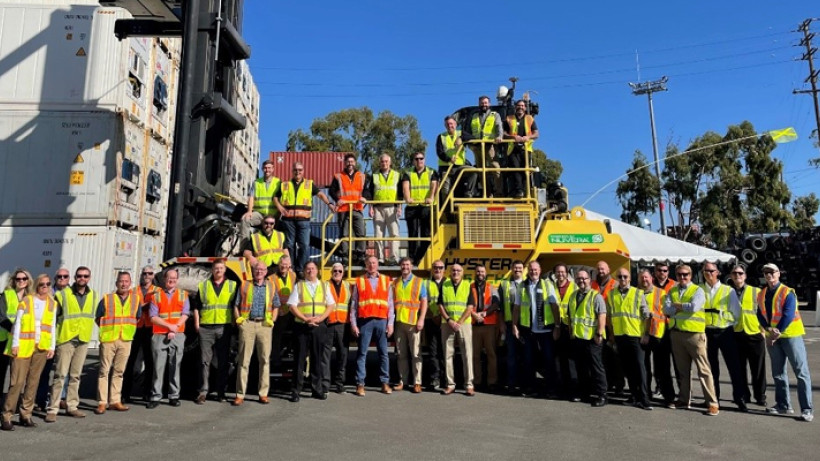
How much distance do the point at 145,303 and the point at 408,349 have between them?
11.0 feet

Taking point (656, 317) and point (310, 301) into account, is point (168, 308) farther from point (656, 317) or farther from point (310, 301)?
point (656, 317)

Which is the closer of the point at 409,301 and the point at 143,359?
the point at 143,359

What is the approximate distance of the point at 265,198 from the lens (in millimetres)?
7738

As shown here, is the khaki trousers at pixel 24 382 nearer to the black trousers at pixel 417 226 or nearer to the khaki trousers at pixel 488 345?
the black trousers at pixel 417 226

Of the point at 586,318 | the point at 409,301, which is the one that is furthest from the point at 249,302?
the point at 586,318

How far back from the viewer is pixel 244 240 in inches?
295

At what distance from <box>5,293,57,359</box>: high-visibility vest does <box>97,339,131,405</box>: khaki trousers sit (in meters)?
0.64

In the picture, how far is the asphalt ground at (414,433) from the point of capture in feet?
15.4

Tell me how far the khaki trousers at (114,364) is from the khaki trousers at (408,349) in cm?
328

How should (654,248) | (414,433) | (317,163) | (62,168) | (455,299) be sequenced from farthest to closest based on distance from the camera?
(317,163) → (654,248) → (62,168) → (455,299) → (414,433)

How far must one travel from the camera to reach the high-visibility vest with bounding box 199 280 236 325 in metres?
6.44

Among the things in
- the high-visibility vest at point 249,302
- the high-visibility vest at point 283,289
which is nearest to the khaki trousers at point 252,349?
the high-visibility vest at point 249,302

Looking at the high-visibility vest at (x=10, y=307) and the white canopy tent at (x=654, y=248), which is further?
the white canopy tent at (x=654, y=248)

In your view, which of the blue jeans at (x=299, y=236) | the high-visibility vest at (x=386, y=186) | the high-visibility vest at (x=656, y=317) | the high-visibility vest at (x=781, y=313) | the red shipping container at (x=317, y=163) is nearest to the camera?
the high-visibility vest at (x=781, y=313)
